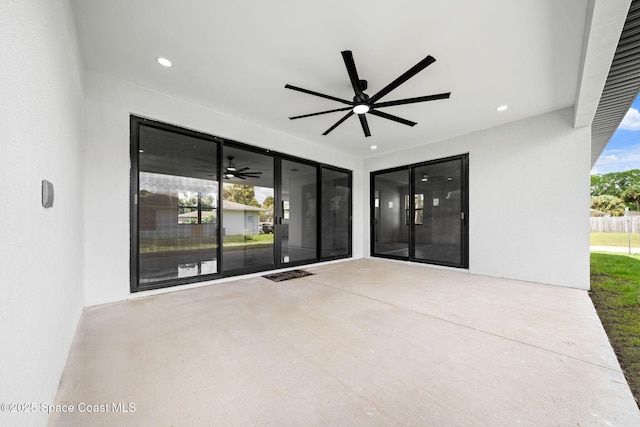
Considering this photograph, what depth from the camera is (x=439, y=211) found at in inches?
212

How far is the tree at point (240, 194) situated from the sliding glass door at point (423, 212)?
11.4ft

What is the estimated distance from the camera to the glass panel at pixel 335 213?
5919 millimetres

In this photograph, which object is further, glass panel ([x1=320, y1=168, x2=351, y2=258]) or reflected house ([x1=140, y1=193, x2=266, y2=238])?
glass panel ([x1=320, y1=168, x2=351, y2=258])

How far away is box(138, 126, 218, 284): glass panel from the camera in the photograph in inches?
133

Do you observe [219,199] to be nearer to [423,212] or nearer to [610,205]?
[423,212]

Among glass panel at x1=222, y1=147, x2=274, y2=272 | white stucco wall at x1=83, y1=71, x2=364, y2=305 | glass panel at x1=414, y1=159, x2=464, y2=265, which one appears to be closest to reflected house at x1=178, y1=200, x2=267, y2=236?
glass panel at x1=222, y1=147, x2=274, y2=272

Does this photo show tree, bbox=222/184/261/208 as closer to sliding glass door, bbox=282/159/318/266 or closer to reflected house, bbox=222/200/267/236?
reflected house, bbox=222/200/267/236

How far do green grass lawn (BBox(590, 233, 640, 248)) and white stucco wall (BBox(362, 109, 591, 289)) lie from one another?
641 cm

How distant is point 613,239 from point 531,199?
25.1 feet

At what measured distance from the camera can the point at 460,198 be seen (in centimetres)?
501

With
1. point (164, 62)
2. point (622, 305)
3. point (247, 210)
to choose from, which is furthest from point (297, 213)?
point (622, 305)

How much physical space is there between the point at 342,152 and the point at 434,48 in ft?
12.3

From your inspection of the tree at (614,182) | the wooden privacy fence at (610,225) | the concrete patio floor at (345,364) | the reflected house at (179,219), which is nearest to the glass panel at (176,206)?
the reflected house at (179,219)

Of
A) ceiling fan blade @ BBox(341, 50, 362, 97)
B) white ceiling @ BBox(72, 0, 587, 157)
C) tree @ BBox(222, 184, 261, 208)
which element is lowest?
tree @ BBox(222, 184, 261, 208)
